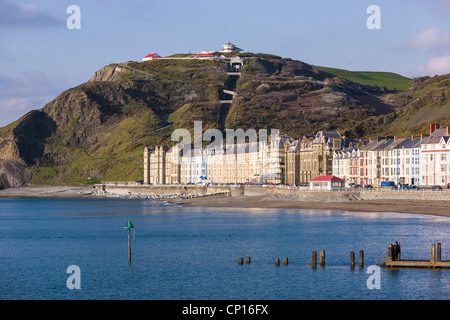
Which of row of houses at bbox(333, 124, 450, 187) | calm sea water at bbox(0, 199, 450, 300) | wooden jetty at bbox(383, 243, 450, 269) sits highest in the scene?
row of houses at bbox(333, 124, 450, 187)

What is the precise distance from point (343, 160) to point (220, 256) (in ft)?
309

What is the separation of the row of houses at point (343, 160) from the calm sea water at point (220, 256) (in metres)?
28.2

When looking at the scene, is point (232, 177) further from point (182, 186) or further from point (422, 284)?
point (422, 284)

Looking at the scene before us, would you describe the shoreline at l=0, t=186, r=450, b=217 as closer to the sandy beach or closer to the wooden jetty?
the sandy beach

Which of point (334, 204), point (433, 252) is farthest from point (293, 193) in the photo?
point (433, 252)

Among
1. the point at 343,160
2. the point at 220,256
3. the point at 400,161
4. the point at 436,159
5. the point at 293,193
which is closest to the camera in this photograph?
the point at 220,256

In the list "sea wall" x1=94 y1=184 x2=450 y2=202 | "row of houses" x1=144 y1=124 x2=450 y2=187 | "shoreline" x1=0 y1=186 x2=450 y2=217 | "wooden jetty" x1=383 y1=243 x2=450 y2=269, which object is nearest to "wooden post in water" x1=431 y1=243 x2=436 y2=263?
"wooden jetty" x1=383 y1=243 x2=450 y2=269

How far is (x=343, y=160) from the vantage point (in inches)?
5935

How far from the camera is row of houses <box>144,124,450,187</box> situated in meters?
122

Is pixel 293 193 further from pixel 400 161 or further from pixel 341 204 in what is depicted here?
pixel 400 161

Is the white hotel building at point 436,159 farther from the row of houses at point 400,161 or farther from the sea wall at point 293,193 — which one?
the sea wall at point 293,193

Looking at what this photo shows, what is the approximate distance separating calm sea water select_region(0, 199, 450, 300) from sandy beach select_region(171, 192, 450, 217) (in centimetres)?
397

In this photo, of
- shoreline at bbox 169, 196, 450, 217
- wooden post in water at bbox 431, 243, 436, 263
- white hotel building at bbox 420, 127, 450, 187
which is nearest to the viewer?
wooden post in water at bbox 431, 243, 436, 263
